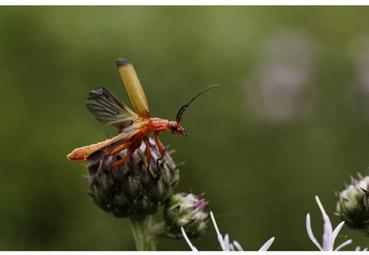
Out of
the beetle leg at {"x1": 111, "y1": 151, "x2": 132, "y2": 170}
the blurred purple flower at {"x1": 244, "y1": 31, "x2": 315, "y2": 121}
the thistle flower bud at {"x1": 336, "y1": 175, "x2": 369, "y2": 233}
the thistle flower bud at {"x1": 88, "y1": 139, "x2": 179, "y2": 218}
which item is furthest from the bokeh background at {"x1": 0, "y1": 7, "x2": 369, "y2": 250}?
the beetle leg at {"x1": 111, "y1": 151, "x2": 132, "y2": 170}

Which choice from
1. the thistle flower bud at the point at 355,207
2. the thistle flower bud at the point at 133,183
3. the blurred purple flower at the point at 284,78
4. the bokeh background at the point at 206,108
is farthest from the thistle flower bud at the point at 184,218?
the blurred purple flower at the point at 284,78

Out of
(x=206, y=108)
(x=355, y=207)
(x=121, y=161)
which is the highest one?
(x=121, y=161)

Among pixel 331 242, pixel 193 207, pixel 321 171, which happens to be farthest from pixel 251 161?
pixel 331 242

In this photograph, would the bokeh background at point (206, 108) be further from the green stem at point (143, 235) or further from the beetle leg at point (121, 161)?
the beetle leg at point (121, 161)

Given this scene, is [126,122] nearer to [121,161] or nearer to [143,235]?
[121,161]

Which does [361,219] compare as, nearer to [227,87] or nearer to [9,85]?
[9,85]

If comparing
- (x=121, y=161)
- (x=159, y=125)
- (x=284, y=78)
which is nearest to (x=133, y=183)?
(x=121, y=161)
